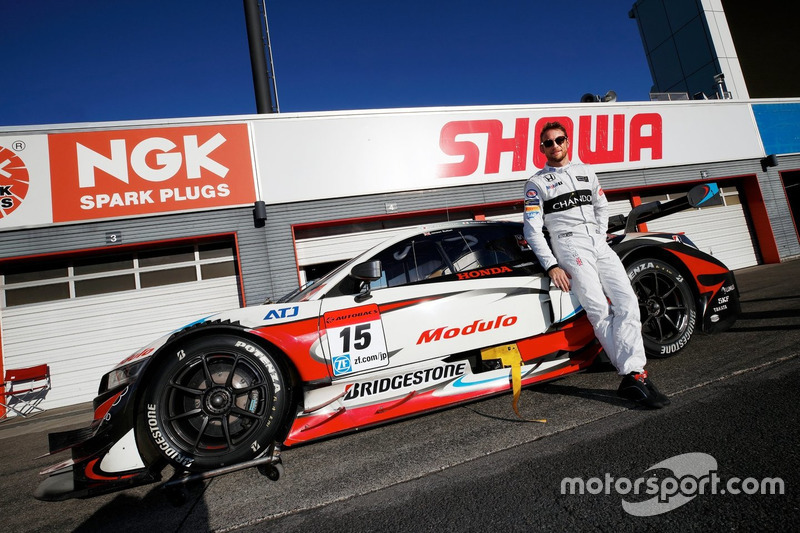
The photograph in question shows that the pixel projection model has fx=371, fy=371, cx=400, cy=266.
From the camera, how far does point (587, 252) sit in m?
2.51

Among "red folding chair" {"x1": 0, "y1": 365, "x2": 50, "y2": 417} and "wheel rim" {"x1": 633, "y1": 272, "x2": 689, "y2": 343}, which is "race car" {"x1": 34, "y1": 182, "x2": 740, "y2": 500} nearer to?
"wheel rim" {"x1": 633, "y1": 272, "x2": 689, "y2": 343}

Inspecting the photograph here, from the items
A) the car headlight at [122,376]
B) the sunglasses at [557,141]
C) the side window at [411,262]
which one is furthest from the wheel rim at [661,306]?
the car headlight at [122,376]

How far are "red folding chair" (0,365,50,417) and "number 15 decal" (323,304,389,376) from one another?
7592 mm

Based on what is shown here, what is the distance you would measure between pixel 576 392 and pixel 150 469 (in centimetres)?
258

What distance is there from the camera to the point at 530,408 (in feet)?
7.75

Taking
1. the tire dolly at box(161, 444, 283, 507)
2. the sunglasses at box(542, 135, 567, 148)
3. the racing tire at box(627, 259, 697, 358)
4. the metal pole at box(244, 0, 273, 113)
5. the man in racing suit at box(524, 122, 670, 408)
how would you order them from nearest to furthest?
the tire dolly at box(161, 444, 283, 507), the man in racing suit at box(524, 122, 670, 408), the sunglasses at box(542, 135, 567, 148), the racing tire at box(627, 259, 697, 358), the metal pole at box(244, 0, 273, 113)

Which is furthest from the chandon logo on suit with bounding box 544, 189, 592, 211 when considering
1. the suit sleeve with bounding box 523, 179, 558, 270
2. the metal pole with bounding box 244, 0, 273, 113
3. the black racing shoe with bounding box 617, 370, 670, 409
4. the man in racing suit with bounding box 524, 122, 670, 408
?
the metal pole with bounding box 244, 0, 273, 113

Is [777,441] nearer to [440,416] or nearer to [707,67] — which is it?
[440,416]

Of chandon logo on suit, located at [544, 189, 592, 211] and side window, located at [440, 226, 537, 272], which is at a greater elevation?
chandon logo on suit, located at [544, 189, 592, 211]

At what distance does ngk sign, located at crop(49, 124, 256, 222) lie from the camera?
6621 mm

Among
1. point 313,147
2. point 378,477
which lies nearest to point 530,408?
point 378,477

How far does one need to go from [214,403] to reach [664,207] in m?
3.45

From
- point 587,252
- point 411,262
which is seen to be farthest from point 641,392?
point 411,262

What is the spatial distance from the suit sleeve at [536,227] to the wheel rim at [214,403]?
6.30ft
